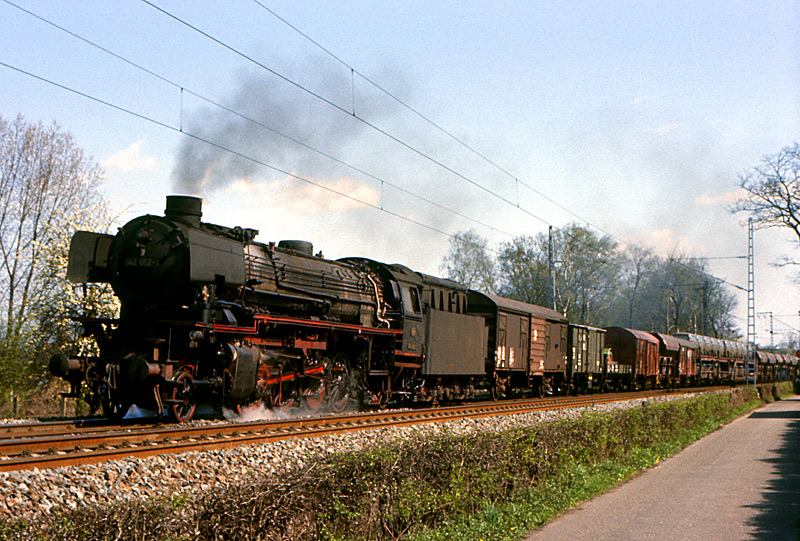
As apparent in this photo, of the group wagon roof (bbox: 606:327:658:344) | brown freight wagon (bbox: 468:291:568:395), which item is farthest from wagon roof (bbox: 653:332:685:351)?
brown freight wagon (bbox: 468:291:568:395)

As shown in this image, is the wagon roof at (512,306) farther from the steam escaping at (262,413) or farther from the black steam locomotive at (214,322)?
the steam escaping at (262,413)

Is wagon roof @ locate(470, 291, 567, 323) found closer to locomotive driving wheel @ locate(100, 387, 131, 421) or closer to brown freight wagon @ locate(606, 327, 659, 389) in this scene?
brown freight wagon @ locate(606, 327, 659, 389)

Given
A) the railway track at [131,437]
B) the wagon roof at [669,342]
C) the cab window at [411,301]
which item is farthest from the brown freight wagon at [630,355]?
the railway track at [131,437]

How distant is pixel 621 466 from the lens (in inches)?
447

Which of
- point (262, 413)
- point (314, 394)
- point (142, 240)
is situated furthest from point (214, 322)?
point (314, 394)

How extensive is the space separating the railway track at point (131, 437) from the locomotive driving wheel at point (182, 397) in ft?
1.64

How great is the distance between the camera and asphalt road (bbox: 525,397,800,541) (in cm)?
715

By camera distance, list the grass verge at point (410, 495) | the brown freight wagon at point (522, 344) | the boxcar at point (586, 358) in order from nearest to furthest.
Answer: the grass verge at point (410, 495), the brown freight wagon at point (522, 344), the boxcar at point (586, 358)

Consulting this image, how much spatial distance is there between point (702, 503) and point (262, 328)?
8.93m

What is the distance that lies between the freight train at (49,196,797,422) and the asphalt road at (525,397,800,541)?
7.35 metres

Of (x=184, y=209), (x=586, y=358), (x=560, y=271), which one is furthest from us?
(x=560, y=271)

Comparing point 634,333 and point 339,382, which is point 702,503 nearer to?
point 339,382

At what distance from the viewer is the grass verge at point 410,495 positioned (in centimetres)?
470

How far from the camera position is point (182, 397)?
1271 centimetres
